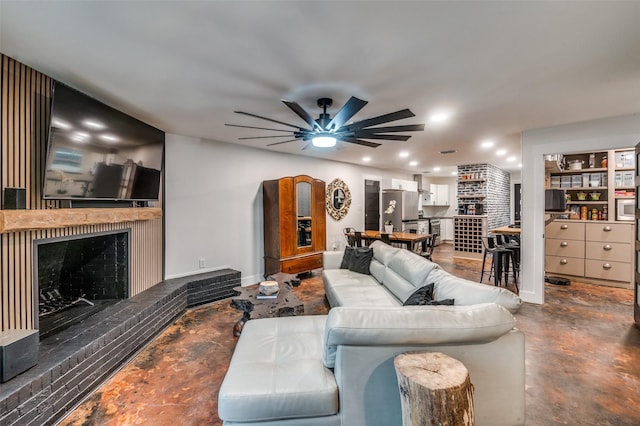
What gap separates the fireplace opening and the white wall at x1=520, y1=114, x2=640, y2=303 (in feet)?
17.1

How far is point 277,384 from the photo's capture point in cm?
150

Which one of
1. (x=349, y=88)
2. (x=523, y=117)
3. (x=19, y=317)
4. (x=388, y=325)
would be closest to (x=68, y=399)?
(x=19, y=317)

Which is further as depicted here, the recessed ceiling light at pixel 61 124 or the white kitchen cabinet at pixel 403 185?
the white kitchen cabinet at pixel 403 185

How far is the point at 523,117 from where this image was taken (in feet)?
11.4

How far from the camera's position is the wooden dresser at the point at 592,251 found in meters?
4.51

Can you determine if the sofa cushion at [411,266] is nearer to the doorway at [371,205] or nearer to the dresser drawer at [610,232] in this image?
the dresser drawer at [610,232]

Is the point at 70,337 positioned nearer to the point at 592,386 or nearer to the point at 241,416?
the point at 241,416

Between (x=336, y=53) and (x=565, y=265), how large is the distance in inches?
218

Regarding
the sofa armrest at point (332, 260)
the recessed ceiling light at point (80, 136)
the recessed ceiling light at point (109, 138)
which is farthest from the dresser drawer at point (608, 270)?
the recessed ceiling light at point (80, 136)

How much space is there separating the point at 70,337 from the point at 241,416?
178 centimetres

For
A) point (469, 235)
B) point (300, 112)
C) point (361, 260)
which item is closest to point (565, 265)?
point (469, 235)

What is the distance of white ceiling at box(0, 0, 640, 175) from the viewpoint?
1578 millimetres

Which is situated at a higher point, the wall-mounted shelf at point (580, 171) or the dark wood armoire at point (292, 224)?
the wall-mounted shelf at point (580, 171)

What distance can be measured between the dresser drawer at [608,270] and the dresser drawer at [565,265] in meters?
0.09
